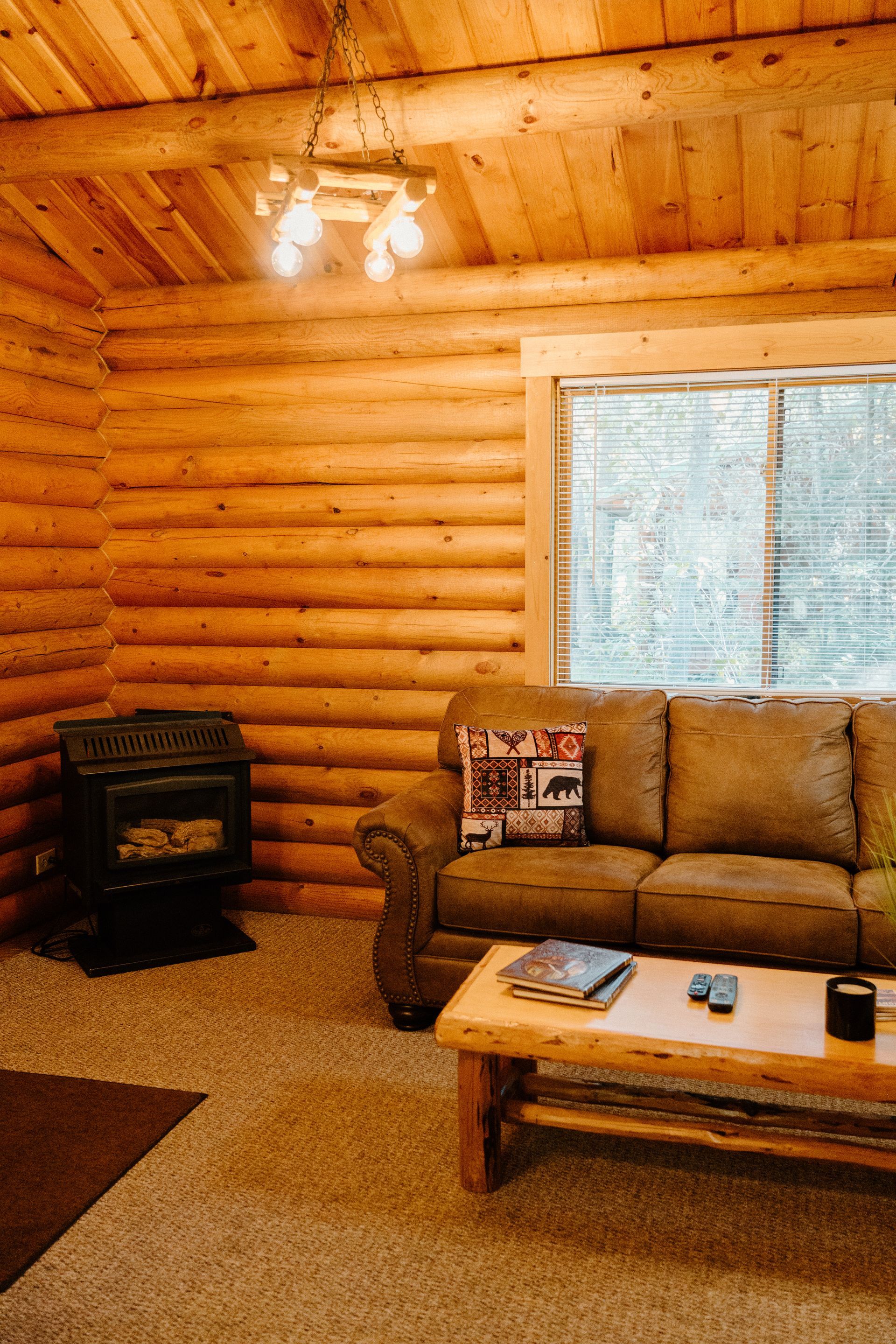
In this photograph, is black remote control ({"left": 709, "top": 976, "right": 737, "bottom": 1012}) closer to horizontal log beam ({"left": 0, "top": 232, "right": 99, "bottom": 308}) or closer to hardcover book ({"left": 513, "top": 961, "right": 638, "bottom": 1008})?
hardcover book ({"left": 513, "top": 961, "right": 638, "bottom": 1008})

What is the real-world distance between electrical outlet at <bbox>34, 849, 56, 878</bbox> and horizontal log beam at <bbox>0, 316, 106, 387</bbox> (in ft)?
6.68

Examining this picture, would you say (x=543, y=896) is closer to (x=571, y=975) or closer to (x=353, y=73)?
(x=571, y=975)

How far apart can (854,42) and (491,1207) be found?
3359 millimetres

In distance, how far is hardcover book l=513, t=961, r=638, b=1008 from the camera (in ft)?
7.89

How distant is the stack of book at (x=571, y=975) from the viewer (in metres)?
2.42

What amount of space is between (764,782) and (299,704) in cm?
210

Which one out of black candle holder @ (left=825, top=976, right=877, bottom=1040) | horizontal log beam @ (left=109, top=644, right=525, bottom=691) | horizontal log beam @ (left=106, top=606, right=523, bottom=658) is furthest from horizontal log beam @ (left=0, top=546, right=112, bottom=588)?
black candle holder @ (left=825, top=976, right=877, bottom=1040)

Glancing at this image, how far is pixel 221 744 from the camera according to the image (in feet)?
13.7

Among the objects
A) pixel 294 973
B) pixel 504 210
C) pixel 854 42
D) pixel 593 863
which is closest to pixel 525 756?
pixel 593 863

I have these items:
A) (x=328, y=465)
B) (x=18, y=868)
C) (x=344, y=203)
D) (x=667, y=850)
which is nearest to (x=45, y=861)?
(x=18, y=868)

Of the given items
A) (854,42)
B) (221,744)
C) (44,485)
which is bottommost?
(221,744)

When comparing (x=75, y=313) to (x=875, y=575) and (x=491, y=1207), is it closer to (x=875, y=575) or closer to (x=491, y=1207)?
(x=875, y=575)

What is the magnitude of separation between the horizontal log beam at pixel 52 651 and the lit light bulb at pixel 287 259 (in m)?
2.19

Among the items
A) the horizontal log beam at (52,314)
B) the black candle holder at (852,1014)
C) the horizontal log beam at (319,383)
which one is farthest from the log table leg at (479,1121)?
the horizontal log beam at (52,314)
